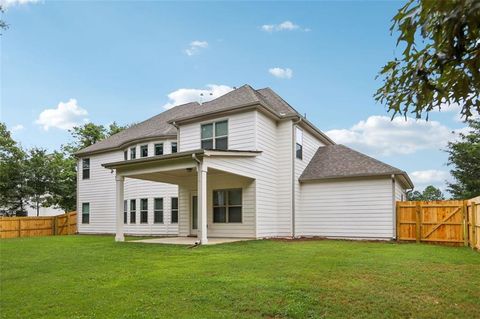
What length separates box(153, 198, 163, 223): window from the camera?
1983 centimetres

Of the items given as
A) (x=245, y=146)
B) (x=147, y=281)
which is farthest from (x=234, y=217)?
(x=147, y=281)

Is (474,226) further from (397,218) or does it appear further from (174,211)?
(174,211)

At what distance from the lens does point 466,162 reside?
27.6 m

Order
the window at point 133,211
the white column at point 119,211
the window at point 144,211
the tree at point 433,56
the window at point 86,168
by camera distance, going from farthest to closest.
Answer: the window at point 86,168
the window at point 133,211
the window at point 144,211
the white column at point 119,211
the tree at point 433,56

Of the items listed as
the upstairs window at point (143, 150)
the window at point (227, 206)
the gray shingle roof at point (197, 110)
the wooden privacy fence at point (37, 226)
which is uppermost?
the gray shingle roof at point (197, 110)

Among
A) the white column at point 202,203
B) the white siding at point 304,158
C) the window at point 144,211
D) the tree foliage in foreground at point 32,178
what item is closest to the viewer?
the white column at point 202,203

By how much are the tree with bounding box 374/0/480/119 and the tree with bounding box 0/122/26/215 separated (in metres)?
29.3

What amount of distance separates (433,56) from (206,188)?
470 inches

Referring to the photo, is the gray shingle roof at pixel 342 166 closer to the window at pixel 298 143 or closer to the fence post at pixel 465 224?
the window at pixel 298 143

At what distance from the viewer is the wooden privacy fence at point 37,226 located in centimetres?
2170

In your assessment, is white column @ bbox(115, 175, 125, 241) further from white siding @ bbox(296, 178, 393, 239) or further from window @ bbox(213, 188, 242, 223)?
white siding @ bbox(296, 178, 393, 239)

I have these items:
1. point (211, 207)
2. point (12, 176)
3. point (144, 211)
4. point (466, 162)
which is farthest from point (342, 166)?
point (12, 176)

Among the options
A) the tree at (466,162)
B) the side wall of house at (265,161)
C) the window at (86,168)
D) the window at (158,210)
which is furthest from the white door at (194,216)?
the tree at (466,162)

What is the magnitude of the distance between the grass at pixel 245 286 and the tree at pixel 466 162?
2060cm
